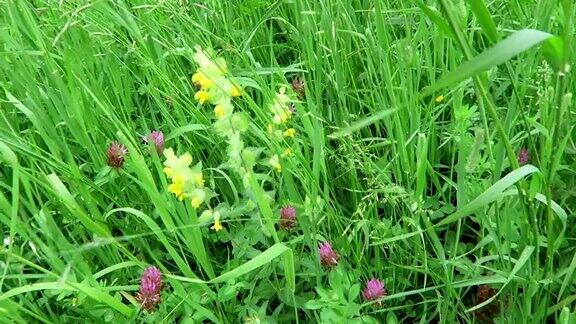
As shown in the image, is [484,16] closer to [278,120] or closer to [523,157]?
[278,120]

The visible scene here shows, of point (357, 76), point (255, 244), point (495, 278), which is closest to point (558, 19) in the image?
point (357, 76)

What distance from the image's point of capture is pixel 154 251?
4.20 feet

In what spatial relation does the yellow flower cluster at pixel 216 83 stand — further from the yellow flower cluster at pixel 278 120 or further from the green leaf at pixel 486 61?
the green leaf at pixel 486 61

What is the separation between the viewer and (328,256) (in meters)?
1.10

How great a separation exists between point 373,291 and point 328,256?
9cm

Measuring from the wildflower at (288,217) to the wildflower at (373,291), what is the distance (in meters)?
0.16

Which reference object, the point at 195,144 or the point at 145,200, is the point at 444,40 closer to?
the point at 195,144

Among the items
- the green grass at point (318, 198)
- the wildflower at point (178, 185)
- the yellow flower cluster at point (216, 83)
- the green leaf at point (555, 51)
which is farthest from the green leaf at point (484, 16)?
the wildflower at point (178, 185)

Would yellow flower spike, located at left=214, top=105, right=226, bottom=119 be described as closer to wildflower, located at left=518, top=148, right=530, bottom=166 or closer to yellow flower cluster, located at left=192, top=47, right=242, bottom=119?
yellow flower cluster, located at left=192, top=47, right=242, bottom=119

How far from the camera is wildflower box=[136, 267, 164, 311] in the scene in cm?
109

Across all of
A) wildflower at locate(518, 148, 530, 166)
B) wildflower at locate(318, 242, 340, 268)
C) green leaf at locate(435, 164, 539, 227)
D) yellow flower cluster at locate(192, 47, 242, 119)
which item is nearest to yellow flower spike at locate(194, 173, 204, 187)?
yellow flower cluster at locate(192, 47, 242, 119)

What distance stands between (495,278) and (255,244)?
0.41 metres

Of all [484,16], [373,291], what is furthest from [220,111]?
[484,16]

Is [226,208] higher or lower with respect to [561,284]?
higher
